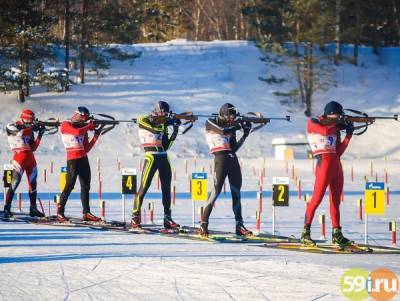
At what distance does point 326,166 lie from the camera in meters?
12.0

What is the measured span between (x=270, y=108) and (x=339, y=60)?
29.9 ft

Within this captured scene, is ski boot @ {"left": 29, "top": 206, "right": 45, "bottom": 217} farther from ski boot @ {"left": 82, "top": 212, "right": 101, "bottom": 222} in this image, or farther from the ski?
the ski

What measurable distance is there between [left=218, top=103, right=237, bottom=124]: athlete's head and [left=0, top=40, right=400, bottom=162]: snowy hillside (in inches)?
961

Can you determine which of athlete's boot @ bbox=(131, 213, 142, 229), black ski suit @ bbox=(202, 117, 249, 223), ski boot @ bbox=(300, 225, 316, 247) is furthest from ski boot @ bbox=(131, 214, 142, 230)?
ski boot @ bbox=(300, 225, 316, 247)

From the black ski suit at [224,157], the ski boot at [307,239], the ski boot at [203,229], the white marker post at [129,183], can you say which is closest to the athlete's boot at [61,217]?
the white marker post at [129,183]

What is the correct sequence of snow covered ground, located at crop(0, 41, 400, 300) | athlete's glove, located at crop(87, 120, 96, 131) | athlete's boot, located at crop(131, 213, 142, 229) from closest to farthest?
snow covered ground, located at crop(0, 41, 400, 300)
athlete's boot, located at crop(131, 213, 142, 229)
athlete's glove, located at crop(87, 120, 96, 131)

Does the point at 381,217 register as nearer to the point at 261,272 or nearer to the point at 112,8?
the point at 261,272

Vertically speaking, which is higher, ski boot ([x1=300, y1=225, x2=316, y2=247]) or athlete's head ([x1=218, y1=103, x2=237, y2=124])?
athlete's head ([x1=218, y1=103, x2=237, y2=124])

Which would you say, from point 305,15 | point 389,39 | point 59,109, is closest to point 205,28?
point 389,39

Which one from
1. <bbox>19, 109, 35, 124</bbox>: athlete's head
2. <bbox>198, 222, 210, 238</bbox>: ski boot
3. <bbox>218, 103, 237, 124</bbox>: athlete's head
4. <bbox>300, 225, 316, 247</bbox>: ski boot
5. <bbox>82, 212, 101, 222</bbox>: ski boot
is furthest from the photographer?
<bbox>19, 109, 35, 124</bbox>: athlete's head

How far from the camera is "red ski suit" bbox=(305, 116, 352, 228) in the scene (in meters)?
12.0

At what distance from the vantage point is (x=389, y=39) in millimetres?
60719

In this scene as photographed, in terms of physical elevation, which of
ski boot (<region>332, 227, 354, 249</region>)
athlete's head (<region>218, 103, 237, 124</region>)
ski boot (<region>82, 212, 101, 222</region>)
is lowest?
ski boot (<region>332, 227, 354, 249</region>)

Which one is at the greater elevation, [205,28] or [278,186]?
[205,28]
